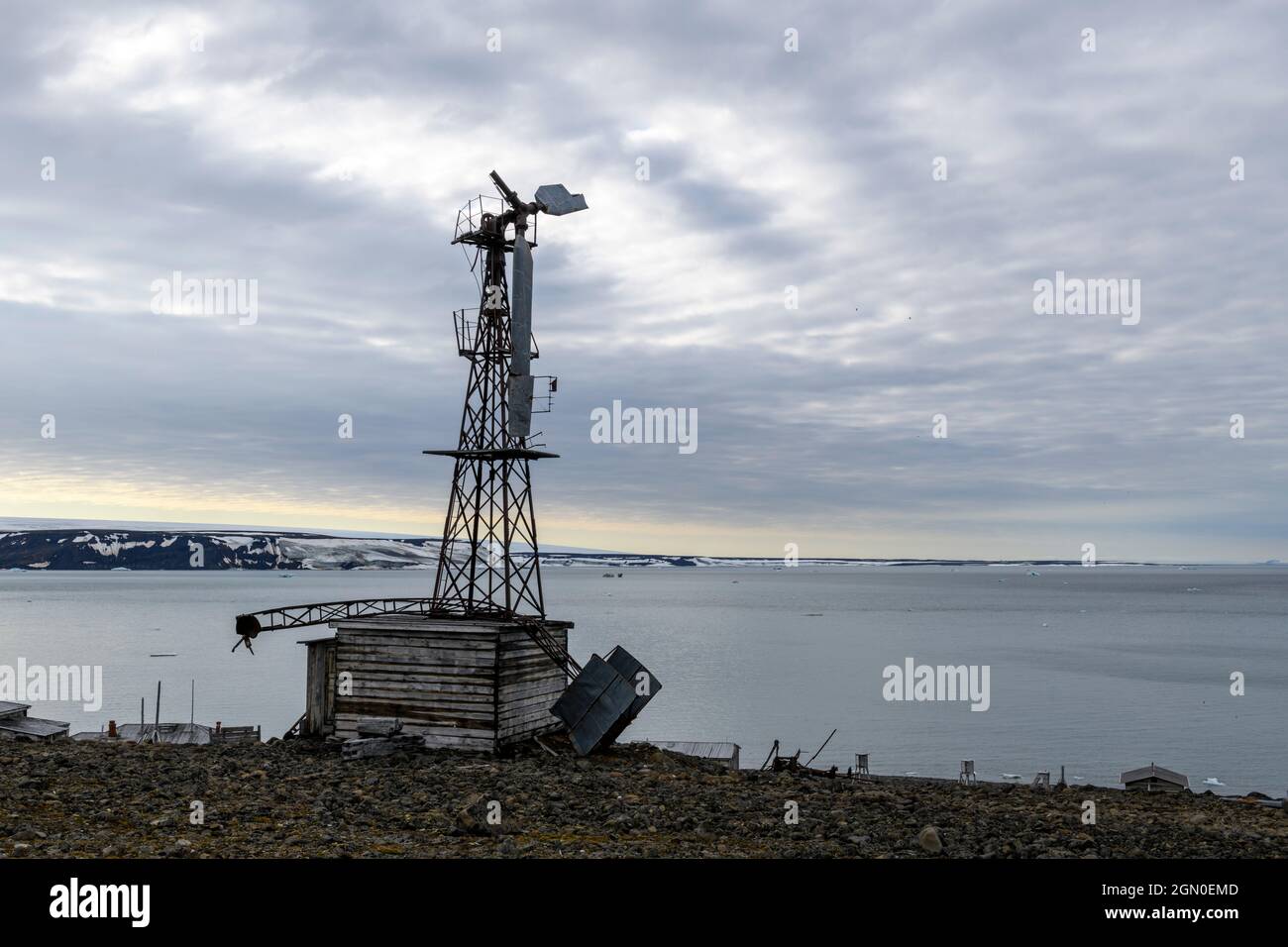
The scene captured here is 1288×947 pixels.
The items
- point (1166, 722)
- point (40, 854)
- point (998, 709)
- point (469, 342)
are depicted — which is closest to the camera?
point (40, 854)

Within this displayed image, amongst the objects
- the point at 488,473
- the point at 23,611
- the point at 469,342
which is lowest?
the point at 23,611

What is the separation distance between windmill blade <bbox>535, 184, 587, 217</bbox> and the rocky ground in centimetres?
1526

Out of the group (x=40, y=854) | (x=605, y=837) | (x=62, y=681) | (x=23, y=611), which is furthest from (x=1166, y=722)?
(x=23, y=611)

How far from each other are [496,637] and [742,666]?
235 feet

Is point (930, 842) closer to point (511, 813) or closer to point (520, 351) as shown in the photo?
point (511, 813)

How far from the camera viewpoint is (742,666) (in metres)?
94.8

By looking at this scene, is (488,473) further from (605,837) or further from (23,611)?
(23,611)

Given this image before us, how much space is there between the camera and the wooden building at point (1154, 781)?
35.3m

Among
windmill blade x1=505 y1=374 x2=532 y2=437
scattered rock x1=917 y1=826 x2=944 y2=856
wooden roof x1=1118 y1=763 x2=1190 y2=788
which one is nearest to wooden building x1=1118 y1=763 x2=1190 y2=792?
wooden roof x1=1118 y1=763 x2=1190 y2=788

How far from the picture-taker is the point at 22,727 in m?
30.2

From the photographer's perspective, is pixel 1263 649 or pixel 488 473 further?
pixel 1263 649

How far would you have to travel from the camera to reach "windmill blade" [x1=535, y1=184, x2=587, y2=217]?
1161 inches

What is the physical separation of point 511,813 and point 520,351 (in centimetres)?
1418
